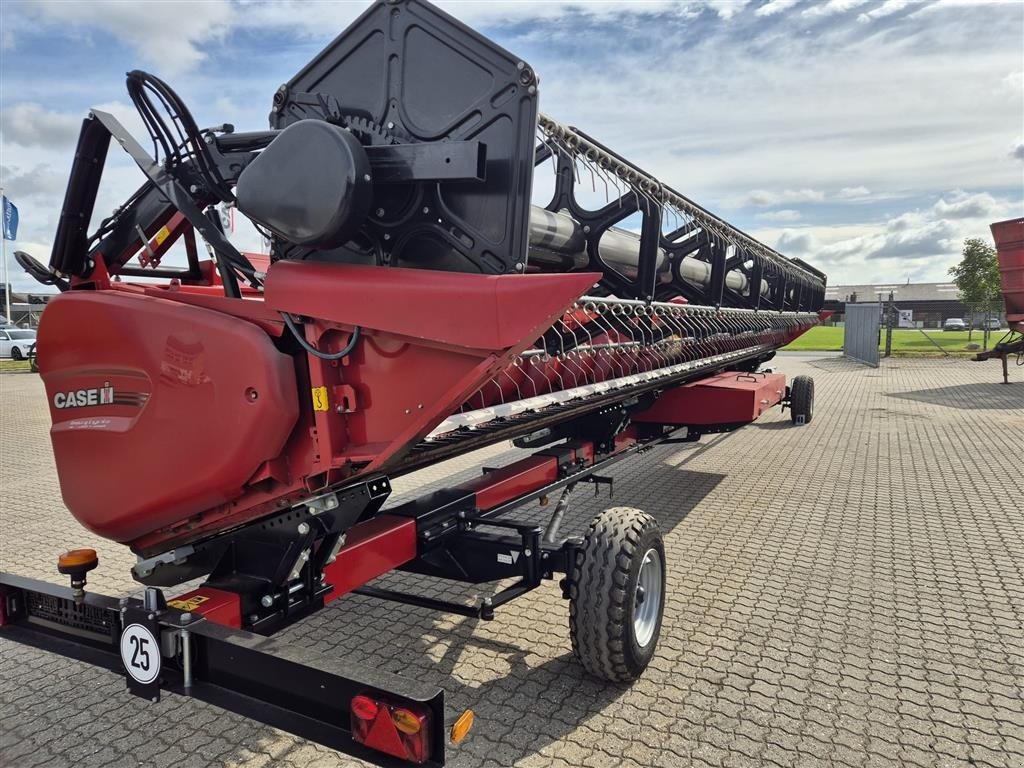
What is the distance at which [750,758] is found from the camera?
2799mm

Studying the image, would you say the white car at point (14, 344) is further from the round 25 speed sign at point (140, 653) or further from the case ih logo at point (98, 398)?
the round 25 speed sign at point (140, 653)

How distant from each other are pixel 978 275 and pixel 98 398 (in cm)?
3069

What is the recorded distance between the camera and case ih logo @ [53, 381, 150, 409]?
2.73 meters

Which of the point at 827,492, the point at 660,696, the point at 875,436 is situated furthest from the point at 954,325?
the point at 660,696

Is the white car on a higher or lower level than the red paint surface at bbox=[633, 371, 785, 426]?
lower

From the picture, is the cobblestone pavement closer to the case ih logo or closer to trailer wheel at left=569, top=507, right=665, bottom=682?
trailer wheel at left=569, top=507, right=665, bottom=682

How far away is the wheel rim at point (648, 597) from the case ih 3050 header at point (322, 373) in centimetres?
1

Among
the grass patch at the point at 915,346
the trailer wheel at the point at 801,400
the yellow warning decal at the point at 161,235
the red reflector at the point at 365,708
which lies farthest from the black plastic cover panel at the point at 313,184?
the grass patch at the point at 915,346

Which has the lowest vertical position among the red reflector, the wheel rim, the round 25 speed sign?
the wheel rim

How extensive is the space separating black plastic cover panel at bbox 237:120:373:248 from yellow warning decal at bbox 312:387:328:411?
0.49 m

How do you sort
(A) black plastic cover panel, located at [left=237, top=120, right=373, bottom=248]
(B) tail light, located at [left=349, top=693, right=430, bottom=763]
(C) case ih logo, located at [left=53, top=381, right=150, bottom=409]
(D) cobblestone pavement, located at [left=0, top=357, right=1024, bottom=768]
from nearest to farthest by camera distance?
(B) tail light, located at [left=349, top=693, right=430, bottom=763]
(A) black plastic cover panel, located at [left=237, top=120, right=373, bottom=248]
(C) case ih logo, located at [left=53, top=381, right=150, bottom=409]
(D) cobblestone pavement, located at [left=0, top=357, right=1024, bottom=768]

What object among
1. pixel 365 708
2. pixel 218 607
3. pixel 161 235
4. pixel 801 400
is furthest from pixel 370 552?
pixel 801 400

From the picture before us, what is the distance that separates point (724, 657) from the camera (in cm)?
362

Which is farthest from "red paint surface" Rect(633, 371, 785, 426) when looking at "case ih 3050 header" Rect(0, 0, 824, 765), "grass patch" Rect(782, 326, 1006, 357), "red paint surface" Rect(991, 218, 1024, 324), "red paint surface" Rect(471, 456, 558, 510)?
"grass patch" Rect(782, 326, 1006, 357)
